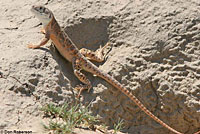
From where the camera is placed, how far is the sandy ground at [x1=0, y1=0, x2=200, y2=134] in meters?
5.96

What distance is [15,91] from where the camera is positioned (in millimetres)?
5348

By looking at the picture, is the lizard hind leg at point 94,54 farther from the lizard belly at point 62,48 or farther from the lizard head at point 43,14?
the lizard head at point 43,14

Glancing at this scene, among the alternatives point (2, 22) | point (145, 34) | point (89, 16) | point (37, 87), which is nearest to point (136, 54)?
point (145, 34)

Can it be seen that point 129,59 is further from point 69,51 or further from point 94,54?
point 69,51

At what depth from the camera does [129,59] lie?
6.50 meters

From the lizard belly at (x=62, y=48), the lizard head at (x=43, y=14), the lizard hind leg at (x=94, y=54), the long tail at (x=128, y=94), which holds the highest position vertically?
the lizard head at (x=43, y=14)

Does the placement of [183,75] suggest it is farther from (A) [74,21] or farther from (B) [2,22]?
(B) [2,22]

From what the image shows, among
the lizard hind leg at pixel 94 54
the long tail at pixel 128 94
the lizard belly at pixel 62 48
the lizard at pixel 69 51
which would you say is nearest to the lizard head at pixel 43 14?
the lizard at pixel 69 51

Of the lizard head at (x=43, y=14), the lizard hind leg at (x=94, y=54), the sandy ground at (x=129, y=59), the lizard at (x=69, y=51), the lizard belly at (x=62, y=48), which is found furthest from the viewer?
the lizard hind leg at (x=94, y=54)

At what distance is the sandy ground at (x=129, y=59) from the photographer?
5.96m

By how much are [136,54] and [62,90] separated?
166 centimetres

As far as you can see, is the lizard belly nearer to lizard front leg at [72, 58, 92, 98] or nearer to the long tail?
lizard front leg at [72, 58, 92, 98]

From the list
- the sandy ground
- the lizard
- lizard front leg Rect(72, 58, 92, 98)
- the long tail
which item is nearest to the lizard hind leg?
the lizard

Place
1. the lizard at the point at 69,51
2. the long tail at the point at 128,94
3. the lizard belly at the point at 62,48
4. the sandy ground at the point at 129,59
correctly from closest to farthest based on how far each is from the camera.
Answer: the sandy ground at the point at 129,59
the long tail at the point at 128,94
the lizard at the point at 69,51
the lizard belly at the point at 62,48
